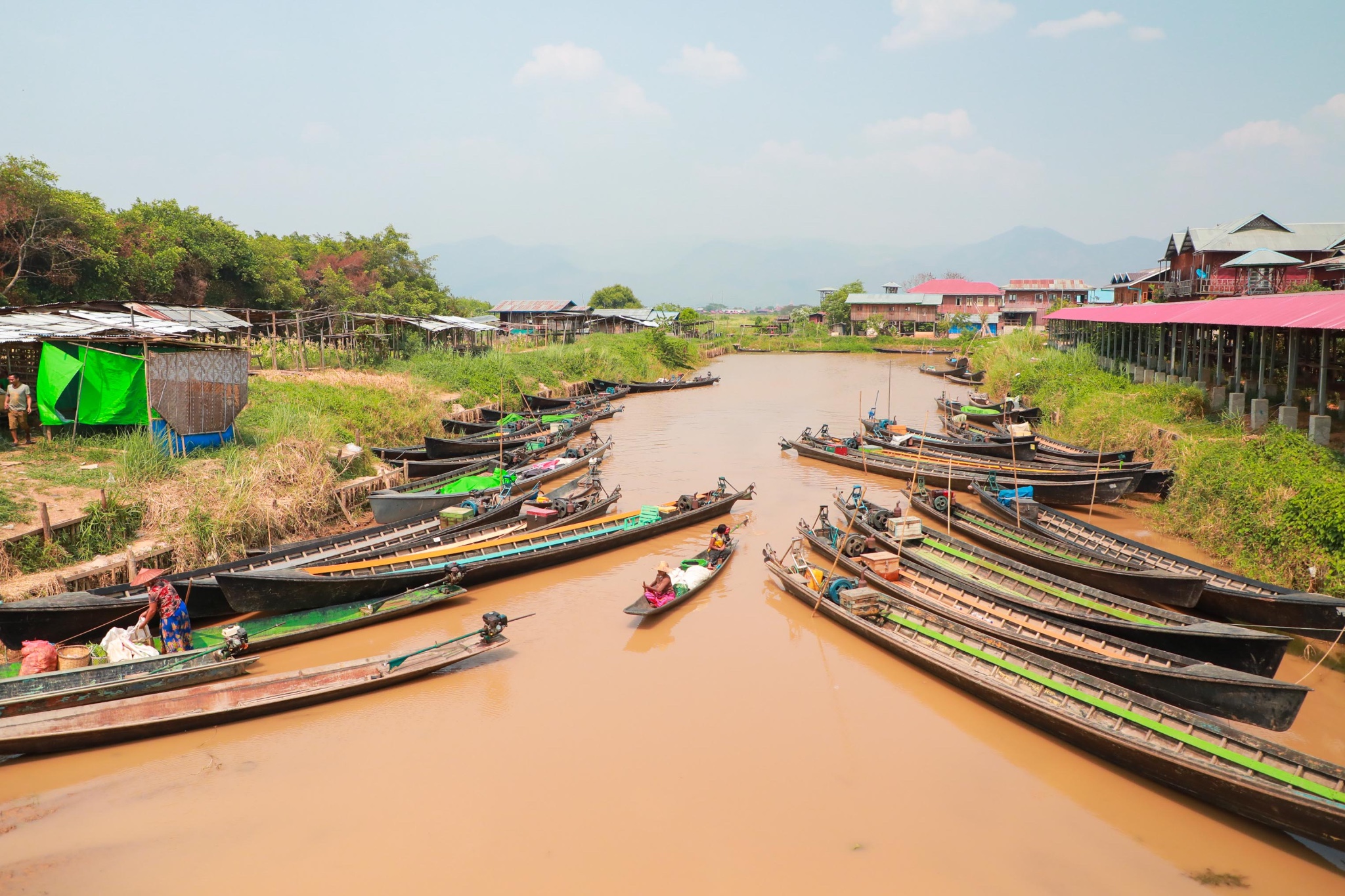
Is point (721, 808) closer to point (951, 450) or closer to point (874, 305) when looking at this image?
point (951, 450)

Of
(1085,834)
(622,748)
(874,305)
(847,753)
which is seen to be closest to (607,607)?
(622,748)

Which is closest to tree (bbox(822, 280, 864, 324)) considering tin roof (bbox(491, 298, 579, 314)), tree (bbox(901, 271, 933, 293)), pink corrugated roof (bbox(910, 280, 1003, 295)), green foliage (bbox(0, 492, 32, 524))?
tree (bbox(901, 271, 933, 293))

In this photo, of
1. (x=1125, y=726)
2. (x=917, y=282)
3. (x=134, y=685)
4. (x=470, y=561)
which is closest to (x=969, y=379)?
(x=470, y=561)

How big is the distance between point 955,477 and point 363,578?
12.2 m

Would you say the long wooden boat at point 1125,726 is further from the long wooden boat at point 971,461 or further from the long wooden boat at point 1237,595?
the long wooden boat at point 971,461

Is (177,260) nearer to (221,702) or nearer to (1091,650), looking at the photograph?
(221,702)

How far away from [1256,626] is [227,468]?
14.7m

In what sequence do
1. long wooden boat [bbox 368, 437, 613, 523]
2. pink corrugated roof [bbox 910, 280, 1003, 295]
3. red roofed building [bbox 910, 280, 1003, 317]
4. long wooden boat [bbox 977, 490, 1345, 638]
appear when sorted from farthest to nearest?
1. pink corrugated roof [bbox 910, 280, 1003, 295]
2. red roofed building [bbox 910, 280, 1003, 317]
3. long wooden boat [bbox 368, 437, 613, 523]
4. long wooden boat [bbox 977, 490, 1345, 638]

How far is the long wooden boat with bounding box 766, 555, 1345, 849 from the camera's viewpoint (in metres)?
5.62

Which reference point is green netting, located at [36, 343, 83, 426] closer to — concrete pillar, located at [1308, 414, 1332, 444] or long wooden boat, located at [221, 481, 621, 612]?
long wooden boat, located at [221, 481, 621, 612]

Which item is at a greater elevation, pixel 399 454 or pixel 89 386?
pixel 89 386

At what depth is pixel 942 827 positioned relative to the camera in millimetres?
6465

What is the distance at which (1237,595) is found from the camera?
343 inches

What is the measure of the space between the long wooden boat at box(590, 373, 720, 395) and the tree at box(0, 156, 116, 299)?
57.2ft
